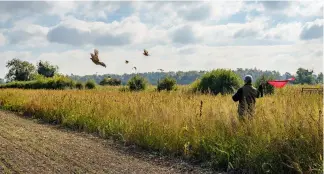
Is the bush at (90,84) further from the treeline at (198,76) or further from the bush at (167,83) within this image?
the bush at (167,83)

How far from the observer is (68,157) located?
319 inches

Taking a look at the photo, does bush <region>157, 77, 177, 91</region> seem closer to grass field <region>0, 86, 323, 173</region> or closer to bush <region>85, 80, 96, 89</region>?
bush <region>85, 80, 96, 89</region>

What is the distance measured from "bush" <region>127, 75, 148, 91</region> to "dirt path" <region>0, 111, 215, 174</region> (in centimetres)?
2448

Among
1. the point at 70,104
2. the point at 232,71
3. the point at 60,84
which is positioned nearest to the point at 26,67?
the point at 60,84

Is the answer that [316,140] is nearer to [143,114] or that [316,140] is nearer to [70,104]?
[143,114]

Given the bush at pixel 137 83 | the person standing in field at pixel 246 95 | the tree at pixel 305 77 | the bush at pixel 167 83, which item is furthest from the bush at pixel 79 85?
the tree at pixel 305 77

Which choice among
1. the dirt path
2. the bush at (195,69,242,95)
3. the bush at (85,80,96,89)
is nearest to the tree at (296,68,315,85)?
the bush at (85,80,96,89)

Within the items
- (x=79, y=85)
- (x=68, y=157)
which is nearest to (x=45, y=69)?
(x=79, y=85)

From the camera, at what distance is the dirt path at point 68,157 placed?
7.26 meters

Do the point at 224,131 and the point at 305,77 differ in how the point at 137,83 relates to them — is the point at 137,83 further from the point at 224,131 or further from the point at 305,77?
the point at 305,77

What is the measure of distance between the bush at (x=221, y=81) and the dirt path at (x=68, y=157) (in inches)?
615

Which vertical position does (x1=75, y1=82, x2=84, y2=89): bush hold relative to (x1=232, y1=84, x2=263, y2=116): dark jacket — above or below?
below

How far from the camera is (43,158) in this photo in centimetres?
792

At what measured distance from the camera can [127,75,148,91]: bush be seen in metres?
35.4
